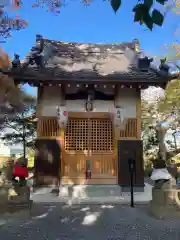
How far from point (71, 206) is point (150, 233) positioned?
9.88 feet

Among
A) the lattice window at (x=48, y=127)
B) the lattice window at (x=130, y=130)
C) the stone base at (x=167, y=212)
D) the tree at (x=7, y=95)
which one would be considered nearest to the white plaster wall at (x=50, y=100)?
the lattice window at (x=48, y=127)

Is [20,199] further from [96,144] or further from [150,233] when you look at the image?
[96,144]

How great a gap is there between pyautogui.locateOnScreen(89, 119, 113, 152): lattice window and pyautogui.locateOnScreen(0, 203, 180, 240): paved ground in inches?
114

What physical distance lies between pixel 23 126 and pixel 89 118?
709 centimetres

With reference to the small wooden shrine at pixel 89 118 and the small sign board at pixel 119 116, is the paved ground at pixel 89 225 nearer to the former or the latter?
the small wooden shrine at pixel 89 118

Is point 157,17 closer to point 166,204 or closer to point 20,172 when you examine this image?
point 166,204

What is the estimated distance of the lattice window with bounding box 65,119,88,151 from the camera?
9.19 meters

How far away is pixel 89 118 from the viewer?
365 inches

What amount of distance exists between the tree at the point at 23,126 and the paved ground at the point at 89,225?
8644 millimetres

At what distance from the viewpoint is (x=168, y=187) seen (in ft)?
19.8

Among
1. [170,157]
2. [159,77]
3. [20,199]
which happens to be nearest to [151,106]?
[170,157]

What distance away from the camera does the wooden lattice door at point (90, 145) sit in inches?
356

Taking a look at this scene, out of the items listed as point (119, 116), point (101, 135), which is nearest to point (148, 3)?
point (119, 116)

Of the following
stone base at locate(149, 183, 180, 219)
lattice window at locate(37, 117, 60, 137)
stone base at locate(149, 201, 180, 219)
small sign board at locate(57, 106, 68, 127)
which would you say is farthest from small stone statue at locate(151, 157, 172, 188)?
lattice window at locate(37, 117, 60, 137)
